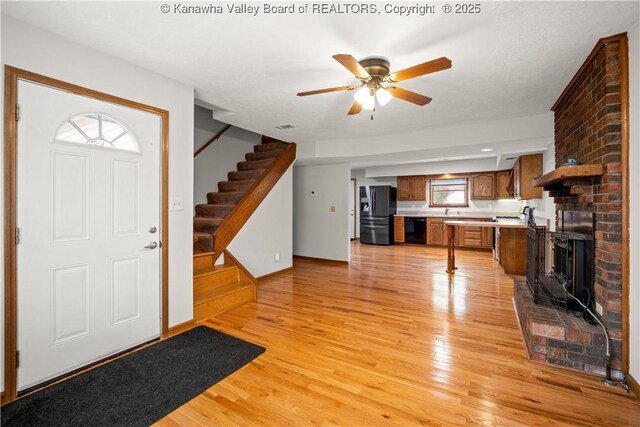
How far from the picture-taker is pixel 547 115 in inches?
140

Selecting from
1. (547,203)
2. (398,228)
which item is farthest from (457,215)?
(547,203)

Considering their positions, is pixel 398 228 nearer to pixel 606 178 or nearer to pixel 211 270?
pixel 211 270

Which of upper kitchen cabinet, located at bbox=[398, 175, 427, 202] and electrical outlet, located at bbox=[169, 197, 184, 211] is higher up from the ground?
upper kitchen cabinet, located at bbox=[398, 175, 427, 202]

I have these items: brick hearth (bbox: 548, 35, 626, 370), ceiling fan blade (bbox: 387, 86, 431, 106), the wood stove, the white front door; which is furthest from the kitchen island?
the white front door

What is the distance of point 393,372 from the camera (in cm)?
211

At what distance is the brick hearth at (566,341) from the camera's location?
2.09 metres

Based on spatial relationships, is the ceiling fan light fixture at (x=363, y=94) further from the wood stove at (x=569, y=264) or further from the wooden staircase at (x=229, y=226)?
the wooden staircase at (x=229, y=226)

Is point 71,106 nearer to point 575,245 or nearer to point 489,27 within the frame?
point 489,27

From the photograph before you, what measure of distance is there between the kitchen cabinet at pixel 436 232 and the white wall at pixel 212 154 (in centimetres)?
535

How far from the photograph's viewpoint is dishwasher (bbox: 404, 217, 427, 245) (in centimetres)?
818

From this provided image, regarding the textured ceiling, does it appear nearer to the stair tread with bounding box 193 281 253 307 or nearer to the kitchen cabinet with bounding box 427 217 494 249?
the stair tread with bounding box 193 281 253 307

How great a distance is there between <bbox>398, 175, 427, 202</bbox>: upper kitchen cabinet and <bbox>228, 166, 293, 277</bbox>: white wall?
4.47 m

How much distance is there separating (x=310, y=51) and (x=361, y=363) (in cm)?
241

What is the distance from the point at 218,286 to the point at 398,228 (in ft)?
20.1
